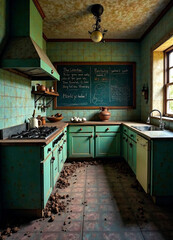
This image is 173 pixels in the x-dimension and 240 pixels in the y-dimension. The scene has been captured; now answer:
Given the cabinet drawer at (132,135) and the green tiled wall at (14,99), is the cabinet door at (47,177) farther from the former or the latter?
the cabinet drawer at (132,135)

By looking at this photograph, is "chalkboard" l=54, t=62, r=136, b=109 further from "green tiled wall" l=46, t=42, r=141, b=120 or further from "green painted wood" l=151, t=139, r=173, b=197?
"green painted wood" l=151, t=139, r=173, b=197

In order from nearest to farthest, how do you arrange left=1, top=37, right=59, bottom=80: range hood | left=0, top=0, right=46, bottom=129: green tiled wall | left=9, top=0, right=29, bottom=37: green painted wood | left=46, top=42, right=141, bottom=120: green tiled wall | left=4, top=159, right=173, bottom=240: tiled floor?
left=4, top=159, right=173, bottom=240: tiled floor < left=1, top=37, right=59, bottom=80: range hood < left=0, top=0, right=46, bottom=129: green tiled wall < left=9, top=0, right=29, bottom=37: green painted wood < left=46, top=42, right=141, bottom=120: green tiled wall

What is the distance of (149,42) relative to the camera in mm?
3648

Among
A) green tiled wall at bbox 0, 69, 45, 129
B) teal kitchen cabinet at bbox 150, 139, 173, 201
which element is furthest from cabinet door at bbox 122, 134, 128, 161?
green tiled wall at bbox 0, 69, 45, 129

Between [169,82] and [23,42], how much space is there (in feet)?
8.43

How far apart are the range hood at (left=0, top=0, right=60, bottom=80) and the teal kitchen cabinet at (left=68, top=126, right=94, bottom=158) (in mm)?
1610

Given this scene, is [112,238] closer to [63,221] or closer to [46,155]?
[63,221]

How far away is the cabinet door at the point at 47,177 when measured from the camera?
1960 millimetres

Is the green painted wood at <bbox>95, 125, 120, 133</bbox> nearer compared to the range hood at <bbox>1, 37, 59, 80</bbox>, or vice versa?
the range hood at <bbox>1, 37, 59, 80</bbox>

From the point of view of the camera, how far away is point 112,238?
164cm

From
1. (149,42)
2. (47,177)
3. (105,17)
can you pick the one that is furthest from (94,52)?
(47,177)

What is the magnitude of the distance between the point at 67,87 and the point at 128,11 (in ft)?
6.62

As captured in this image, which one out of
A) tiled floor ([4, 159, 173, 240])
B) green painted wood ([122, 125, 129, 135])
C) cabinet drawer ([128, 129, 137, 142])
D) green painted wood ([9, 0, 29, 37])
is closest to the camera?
tiled floor ([4, 159, 173, 240])

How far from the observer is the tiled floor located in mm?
1694
